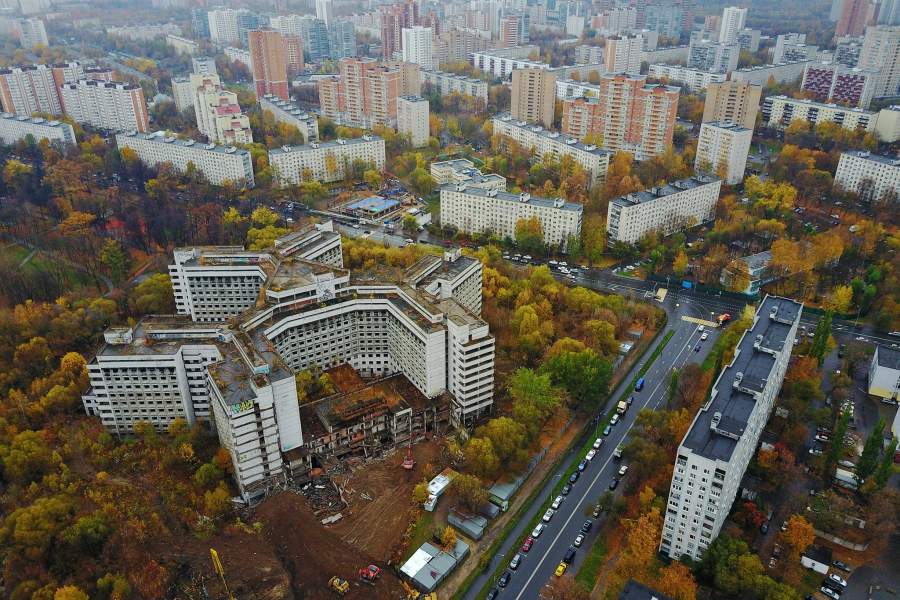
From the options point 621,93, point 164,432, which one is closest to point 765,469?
point 164,432

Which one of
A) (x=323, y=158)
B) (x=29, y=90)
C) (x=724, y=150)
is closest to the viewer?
(x=724, y=150)

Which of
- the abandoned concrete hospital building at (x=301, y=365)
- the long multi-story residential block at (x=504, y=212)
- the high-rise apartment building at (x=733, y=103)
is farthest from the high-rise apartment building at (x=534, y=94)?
the abandoned concrete hospital building at (x=301, y=365)

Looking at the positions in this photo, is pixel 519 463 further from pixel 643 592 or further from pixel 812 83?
pixel 812 83

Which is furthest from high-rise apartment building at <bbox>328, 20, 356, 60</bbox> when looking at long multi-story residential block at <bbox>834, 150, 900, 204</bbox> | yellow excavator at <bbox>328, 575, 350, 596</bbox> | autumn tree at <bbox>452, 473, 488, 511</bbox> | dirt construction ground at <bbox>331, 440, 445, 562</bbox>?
yellow excavator at <bbox>328, 575, 350, 596</bbox>

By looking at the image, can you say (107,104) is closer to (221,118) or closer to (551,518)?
(221,118)

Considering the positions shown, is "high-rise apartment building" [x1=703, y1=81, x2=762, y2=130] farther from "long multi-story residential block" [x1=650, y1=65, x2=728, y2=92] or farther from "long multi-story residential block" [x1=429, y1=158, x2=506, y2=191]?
"long multi-story residential block" [x1=429, y1=158, x2=506, y2=191]

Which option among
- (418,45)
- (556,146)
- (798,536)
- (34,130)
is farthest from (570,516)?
(418,45)
